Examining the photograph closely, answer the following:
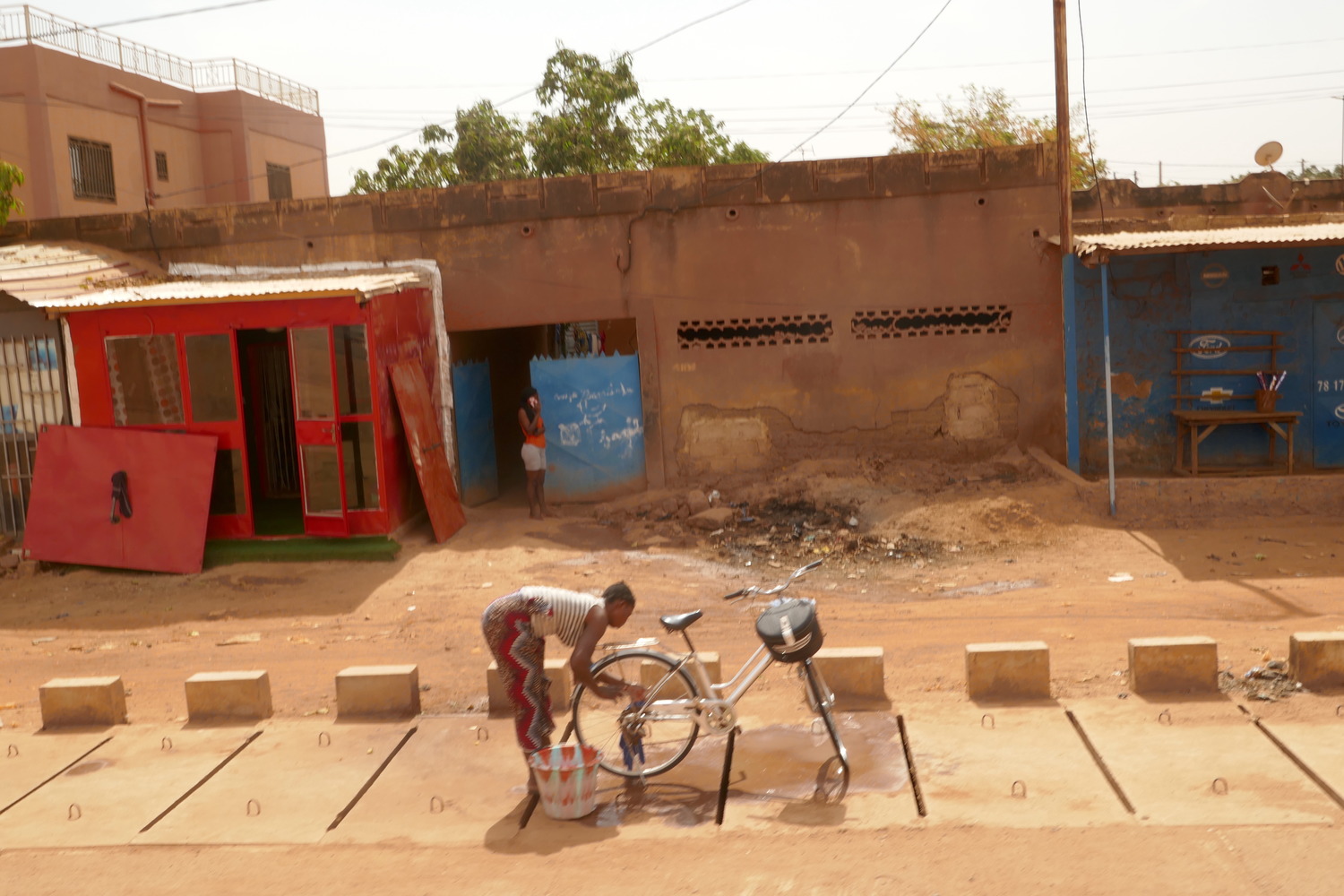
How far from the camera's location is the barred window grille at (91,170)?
77.4ft

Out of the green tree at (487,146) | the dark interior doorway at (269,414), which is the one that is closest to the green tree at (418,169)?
the green tree at (487,146)

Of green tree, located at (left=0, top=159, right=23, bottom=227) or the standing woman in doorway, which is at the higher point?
green tree, located at (left=0, top=159, right=23, bottom=227)

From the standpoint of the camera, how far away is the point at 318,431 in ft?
36.7

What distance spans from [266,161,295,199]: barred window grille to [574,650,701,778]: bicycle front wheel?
26.3m

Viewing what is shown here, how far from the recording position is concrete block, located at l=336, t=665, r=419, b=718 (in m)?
6.73

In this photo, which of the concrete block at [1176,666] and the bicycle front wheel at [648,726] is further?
the concrete block at [1176,666]

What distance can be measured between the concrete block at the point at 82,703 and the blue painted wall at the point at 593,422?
688cm

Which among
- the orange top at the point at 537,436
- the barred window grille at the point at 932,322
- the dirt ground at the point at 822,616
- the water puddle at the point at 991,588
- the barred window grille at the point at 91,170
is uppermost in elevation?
the barred window grille at the point at 91,170

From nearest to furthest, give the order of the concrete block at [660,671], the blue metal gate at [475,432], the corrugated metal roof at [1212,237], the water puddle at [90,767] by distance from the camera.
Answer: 1. the water puddle at [90,767]
2. the concrete block at [660,671]
3. the corrugated metal roof at [1212,237]
4. the blue metal gate at [475,432]

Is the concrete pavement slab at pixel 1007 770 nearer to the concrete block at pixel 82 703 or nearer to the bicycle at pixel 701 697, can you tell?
the bicycle at pixel 701 697

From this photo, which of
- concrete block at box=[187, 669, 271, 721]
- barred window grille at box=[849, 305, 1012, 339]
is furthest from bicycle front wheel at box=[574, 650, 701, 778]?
barred window grille at box=[849, 305, 1012, 339]

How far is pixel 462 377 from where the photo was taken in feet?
44.4

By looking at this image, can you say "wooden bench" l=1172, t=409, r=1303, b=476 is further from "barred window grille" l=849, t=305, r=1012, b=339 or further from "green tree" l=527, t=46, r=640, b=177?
"green tree" l=527, t=46, r=640, b=177

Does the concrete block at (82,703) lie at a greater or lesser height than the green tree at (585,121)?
lesser
